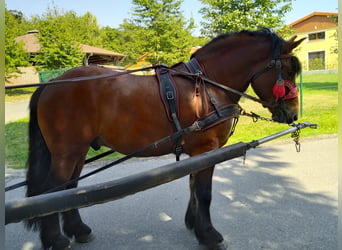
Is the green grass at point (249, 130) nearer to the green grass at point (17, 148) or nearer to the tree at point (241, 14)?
the green grass at point (17, 148)

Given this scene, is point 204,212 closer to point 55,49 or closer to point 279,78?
point 279,78

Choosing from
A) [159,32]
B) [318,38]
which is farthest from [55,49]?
[318,38]

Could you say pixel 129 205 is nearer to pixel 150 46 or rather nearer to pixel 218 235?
pixel 218 235

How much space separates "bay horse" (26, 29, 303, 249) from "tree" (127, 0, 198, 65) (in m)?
19.6

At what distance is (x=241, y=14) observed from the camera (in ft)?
39.9

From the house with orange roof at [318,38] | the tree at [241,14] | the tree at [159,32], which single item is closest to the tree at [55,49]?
the tree at [159,32]

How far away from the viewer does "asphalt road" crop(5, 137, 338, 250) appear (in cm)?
253

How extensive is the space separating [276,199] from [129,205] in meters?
1.71

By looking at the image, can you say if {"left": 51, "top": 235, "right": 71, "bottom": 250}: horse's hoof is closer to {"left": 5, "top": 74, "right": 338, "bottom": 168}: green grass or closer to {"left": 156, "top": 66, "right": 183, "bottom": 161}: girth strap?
{"left": 156, "top": 66, "right": 183, "bottom": 161}: girth strap

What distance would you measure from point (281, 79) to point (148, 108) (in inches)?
A: 44.2

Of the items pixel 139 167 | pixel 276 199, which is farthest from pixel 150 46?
pixel 276 199

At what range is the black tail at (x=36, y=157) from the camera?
2367mm

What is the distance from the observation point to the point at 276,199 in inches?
128

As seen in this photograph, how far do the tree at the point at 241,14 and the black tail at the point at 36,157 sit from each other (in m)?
10.8
